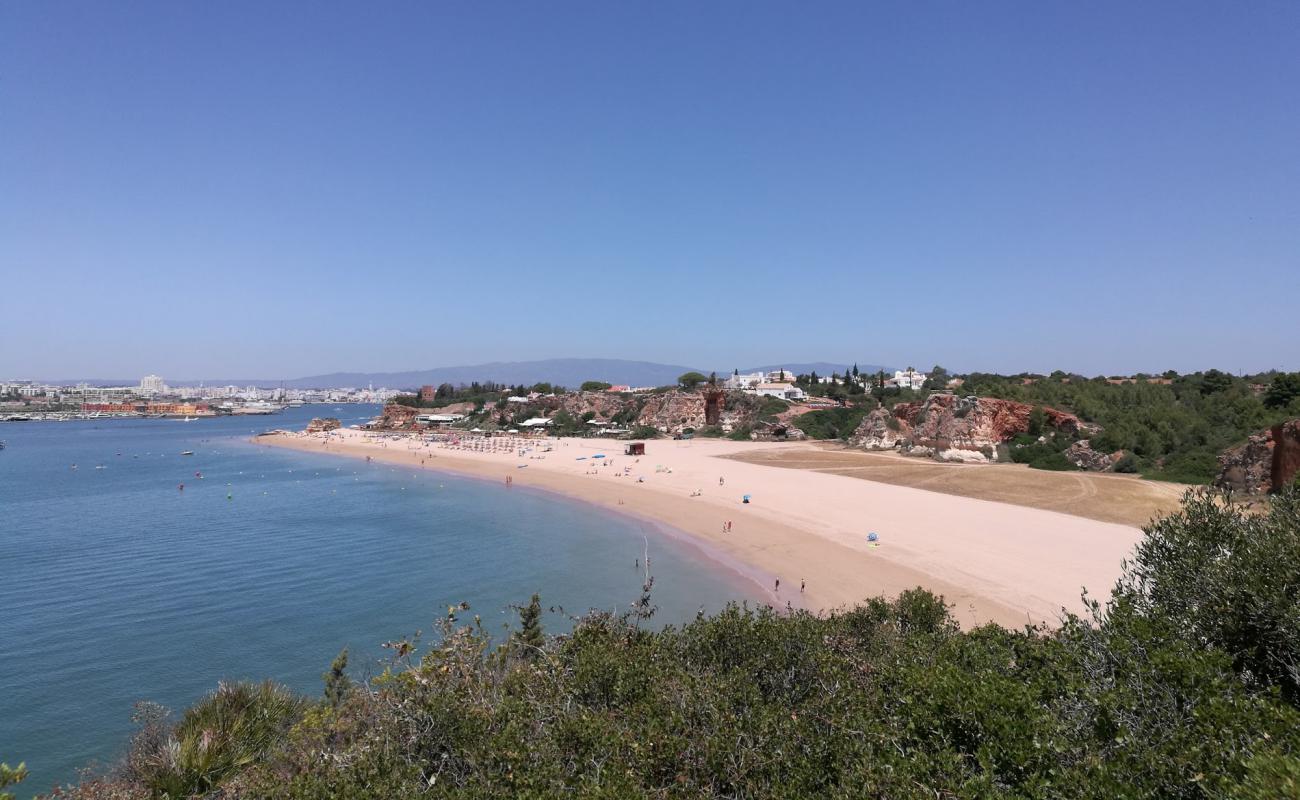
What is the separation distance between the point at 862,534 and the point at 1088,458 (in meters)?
21.2

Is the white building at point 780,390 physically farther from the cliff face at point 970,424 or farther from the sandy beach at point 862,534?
the sandy beach at point 862,534

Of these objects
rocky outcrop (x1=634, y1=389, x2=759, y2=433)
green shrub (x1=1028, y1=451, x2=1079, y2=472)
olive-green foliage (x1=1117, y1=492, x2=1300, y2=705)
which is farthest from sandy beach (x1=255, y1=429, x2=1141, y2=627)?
rocky outcrop (x1=634, y1=389, x2=759, y2=433)

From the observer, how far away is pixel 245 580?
2034 cm

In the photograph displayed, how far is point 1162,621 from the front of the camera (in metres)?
6.48

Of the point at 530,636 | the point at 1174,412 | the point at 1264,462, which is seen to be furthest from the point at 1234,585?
the point at 1174,412

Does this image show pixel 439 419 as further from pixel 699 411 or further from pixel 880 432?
pixel 880 432

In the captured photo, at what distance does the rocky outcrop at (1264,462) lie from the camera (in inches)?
872

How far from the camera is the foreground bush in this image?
434 cm

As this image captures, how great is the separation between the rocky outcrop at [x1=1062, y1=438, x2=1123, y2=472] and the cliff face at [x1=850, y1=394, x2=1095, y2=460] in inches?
185

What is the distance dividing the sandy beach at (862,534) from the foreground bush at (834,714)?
8.42 m

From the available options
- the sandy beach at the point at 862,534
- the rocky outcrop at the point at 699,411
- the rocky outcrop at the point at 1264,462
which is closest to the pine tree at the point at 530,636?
the sandy beach at the point at 862,534

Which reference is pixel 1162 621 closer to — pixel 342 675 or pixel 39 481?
pixel 342 675

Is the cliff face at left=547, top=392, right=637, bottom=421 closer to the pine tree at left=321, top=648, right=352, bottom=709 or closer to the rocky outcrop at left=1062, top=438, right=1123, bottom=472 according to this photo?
the rocky outcrop at left=1062, top=438, right=1123, bottom=472

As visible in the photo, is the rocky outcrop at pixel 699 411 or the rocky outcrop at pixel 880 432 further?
the rocky outcrop at pixel 699 411
